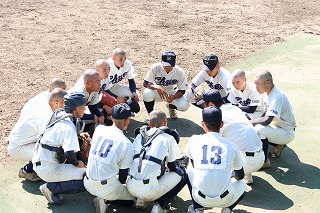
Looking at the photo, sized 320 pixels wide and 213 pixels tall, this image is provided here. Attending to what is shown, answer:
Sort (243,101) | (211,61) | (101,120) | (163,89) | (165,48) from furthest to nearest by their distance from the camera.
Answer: (165,48) < (163,89) < (211,61) < (243,101) < (101,120)

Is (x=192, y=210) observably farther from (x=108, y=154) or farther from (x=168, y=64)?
(x=168, y=64)

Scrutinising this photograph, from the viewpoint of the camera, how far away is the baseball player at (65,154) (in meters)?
6.09

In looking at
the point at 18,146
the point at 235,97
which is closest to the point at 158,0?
→ the point at 235,97

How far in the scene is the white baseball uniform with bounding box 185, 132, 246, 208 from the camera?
223 inches

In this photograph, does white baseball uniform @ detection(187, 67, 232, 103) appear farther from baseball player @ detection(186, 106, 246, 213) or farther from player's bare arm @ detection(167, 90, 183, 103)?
baseball player @ detection(186, 106, 246, 213)

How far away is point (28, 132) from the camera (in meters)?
6.87

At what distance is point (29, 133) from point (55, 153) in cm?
83

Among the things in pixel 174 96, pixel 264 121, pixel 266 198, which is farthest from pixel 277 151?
pixel 174 96

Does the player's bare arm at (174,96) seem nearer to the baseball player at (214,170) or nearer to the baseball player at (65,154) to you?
the baseball player at (65,154)

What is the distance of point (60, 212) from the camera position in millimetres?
6246

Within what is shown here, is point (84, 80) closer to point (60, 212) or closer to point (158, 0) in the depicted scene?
point (60, 212)

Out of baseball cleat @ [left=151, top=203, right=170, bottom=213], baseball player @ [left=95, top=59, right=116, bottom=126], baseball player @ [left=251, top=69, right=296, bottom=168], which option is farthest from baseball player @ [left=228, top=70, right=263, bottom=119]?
baseball cleat @ [left=151, top=203, right=170, bottom=213]

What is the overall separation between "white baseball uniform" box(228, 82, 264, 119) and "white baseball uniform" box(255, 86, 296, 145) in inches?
11.9

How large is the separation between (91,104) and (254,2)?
32.2ft
